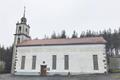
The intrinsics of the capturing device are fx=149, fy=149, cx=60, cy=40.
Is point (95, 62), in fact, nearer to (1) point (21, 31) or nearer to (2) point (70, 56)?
(2) point (70, 56)

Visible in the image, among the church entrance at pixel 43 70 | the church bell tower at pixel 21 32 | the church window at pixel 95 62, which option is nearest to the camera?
the church window at pixel 95 62

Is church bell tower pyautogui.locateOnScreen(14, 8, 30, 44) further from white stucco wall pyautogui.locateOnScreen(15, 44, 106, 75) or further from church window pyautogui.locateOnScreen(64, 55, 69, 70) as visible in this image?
church window pyautogui.locateOnScreen(64, 55, 69, 70)

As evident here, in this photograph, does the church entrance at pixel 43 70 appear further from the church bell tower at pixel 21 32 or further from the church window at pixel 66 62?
the church bell tower at pixel 21 32

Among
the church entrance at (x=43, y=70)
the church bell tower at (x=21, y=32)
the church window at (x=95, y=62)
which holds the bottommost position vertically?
the church entrance at (x=43, y=70)

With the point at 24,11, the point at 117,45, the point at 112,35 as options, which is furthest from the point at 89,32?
the point at 24,11

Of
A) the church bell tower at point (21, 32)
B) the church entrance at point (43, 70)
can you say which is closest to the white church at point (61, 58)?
the church entrance at point (43, 70)

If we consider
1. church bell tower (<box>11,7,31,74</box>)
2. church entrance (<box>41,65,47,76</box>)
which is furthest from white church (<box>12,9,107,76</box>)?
church bell tower (<box>11,7,31,74</box>)

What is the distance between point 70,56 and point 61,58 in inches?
62.3

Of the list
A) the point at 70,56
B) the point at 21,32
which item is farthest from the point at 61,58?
the point at 21,32

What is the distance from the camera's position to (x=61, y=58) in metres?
25.2

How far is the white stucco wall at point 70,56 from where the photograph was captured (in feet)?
78.4

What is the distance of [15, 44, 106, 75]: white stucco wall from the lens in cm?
2389

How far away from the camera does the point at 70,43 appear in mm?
25531

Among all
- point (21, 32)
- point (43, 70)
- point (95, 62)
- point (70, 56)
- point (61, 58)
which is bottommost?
point (43, 70)
